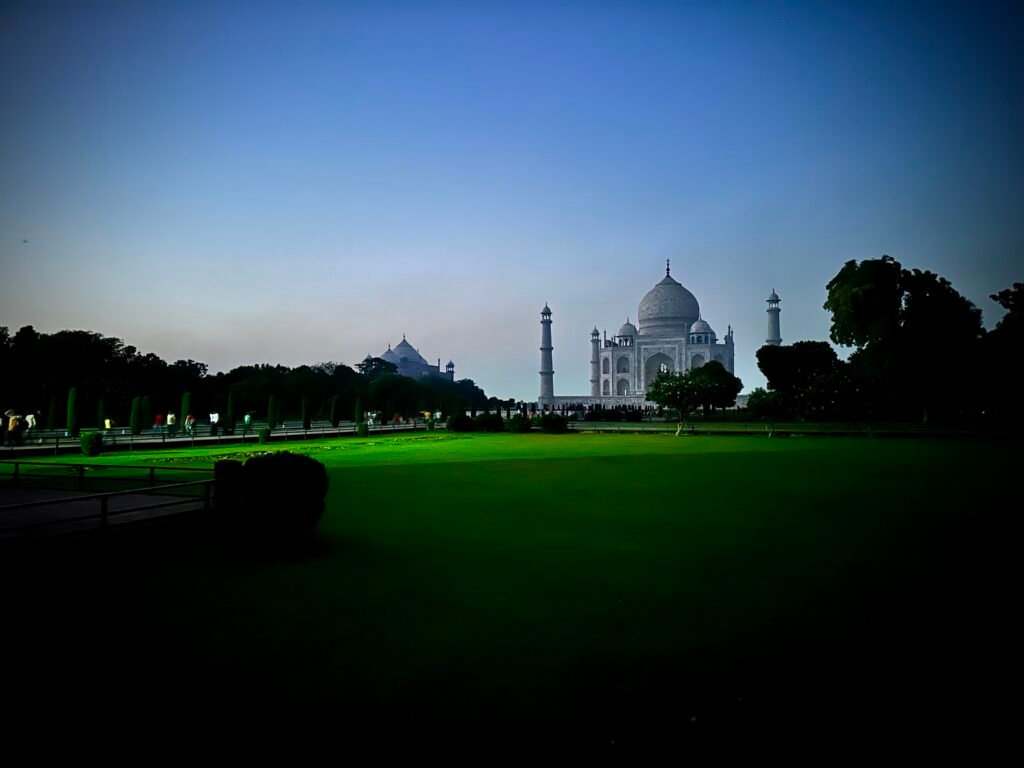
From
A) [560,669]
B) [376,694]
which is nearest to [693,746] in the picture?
[560,669]

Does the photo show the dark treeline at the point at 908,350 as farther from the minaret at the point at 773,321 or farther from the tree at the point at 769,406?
the minaret at the point at 773,321

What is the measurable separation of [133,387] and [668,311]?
2048 inches

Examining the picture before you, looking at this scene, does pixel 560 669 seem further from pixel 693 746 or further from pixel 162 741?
pixel 162 741

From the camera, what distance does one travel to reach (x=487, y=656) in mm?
4223

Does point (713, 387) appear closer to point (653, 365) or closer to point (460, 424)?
point (460, 424)

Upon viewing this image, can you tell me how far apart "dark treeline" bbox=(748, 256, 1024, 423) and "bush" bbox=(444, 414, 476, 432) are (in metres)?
14.3

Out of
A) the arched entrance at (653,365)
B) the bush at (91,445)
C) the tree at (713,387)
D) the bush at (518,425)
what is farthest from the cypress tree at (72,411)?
the arched entrance at (653,365)

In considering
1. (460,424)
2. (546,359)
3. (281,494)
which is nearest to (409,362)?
(546,359)

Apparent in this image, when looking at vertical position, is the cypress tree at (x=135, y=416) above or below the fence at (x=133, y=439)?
above

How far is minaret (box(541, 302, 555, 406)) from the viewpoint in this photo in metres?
73.6

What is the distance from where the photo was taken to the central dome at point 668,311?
70.2 meters

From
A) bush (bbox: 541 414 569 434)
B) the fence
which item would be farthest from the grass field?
bush (bbox: 541 414 569 434)

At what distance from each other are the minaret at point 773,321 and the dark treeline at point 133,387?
35641 mm

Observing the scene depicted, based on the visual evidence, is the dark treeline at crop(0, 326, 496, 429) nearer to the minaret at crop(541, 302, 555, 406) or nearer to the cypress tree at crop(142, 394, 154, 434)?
the cypress tree at crop(142, 394, 154, 434)
